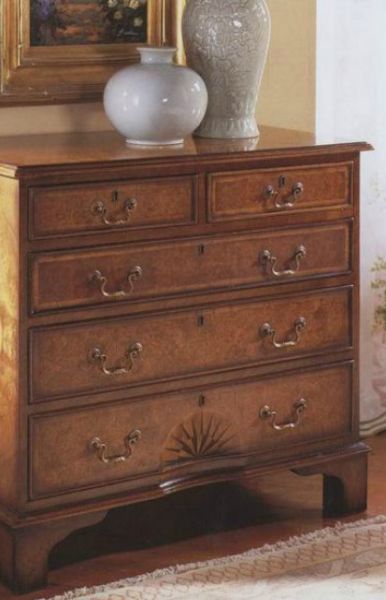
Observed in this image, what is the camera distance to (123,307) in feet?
10.2

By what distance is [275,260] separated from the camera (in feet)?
10.9

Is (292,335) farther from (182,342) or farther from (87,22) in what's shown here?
(87,22)

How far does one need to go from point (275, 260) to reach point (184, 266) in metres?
0.27

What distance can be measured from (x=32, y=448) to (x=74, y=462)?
0.12 m

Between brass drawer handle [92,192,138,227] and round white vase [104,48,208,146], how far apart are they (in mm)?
234

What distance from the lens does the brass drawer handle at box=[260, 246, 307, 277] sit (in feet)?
10.9

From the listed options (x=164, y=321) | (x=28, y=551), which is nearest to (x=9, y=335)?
(x=164, y=321)

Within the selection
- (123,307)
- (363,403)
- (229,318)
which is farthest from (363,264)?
(123,307)

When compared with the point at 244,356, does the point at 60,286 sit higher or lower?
higher

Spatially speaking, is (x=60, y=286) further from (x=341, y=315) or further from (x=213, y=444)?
(x=341, y=315)

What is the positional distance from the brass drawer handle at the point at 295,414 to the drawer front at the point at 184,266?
32 cm
